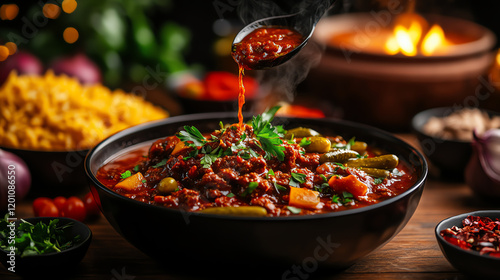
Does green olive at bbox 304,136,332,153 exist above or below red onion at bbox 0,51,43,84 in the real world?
above

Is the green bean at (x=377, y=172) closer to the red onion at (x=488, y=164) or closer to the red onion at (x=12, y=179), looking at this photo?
the red onion at (x=488, y=164)

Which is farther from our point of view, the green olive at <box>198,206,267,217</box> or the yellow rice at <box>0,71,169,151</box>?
the yellow rice at <box>0,71,169,151</box>

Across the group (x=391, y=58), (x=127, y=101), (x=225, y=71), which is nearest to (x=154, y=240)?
(x=127, y=101)

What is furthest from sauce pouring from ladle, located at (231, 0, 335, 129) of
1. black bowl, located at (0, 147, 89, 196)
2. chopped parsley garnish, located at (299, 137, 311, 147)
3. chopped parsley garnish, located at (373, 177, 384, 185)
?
black bowl, located at (0, 147, 89, 196)

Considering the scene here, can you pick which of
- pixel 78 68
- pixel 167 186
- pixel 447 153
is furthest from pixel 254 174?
pixel 78 68

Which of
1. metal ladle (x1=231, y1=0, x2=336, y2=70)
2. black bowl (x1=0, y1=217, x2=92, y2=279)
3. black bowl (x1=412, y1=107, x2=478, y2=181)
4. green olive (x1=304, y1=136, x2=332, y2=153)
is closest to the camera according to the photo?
black bowl (x1=0, y1=217, x2=92, y2=279)

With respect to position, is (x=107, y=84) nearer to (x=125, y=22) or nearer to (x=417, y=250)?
(x=125, y=22)

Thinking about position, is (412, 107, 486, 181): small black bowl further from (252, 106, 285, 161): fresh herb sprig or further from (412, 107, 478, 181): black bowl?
(252, 106, 285, 161): fresh herb sprig

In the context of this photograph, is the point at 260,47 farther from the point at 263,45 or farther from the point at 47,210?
the point at 47,210
